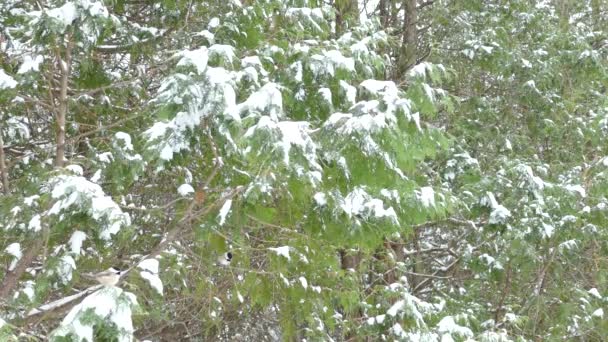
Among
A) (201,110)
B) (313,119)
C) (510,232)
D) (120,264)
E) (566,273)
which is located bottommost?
(566,273)

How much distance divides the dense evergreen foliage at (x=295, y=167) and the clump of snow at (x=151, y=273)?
2 cm

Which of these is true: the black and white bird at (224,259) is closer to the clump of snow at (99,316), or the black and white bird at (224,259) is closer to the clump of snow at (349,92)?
the clump of snow at (349,92)

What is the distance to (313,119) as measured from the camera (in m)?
4.69

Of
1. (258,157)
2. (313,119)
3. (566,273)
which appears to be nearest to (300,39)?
(313,119)

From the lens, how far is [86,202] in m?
3.75

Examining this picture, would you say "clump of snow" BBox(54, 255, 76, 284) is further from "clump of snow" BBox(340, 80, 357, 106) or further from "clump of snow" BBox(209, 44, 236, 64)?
"clump of snow" BBox(340, 80, 357, 106)

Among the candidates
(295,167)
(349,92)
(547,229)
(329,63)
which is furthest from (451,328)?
(295,167)

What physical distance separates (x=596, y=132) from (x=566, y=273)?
5.96ft

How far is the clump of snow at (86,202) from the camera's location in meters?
3.74

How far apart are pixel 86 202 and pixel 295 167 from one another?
1213mm

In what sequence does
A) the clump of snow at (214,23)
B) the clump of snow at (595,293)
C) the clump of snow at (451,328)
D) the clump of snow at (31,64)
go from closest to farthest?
1. the clump of snow at (31,64)
2. the clump of snow at (214,23)
3. the clump of snow at (451,328)
4. the clump of snow at (595,293)

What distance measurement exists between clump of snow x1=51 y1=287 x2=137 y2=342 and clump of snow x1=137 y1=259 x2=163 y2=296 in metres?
0.89

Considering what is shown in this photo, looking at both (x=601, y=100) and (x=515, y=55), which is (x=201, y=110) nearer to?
(x=515, y=55)

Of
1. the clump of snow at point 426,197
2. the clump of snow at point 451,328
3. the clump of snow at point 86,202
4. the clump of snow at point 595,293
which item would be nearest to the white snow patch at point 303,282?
the clump of snow at point 426,197
